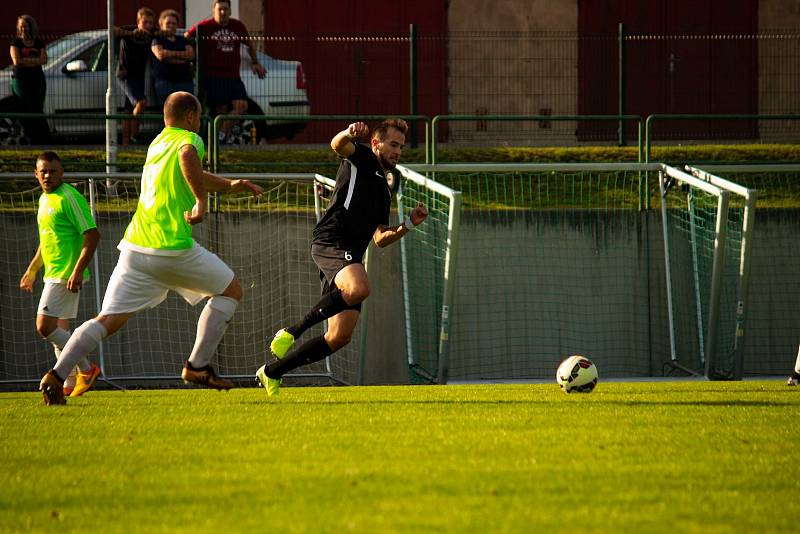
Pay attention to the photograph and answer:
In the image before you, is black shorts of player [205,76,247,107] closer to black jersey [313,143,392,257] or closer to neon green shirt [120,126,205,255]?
black jersey [313,143,392,257]

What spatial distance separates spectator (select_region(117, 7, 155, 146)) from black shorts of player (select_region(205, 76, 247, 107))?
88cm

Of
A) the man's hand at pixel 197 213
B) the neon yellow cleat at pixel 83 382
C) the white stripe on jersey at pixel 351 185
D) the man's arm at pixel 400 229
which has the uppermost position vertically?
the white stripe on jersey at pixel 351 185

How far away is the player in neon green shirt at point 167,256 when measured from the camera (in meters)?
8.93

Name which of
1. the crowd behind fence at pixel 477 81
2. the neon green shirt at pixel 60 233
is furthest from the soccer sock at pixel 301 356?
the crowd behind fence at pixel 477 81

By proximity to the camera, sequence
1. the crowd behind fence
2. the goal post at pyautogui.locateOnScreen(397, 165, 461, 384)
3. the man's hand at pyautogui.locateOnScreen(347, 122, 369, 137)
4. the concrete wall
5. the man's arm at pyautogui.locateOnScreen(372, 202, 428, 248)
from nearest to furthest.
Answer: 1. the man's hand at pyautogui.locateOnScreen(347, 122, 369, 137)
2. the man's arm at pyautogui.locateOnScreen(372, 202, 428, 248)
3. the goal post at pyautogui.locateOnScreen(397, 165, 461, 384)
4. the concrete wall
5. the crowd behind fence

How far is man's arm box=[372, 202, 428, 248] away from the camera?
935 centimetres

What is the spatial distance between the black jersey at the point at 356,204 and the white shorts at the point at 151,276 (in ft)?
3.13

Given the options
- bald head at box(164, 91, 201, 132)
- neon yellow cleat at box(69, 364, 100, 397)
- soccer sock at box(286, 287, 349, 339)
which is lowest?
neon yellow cleat at box(69, 364, 100, 397)

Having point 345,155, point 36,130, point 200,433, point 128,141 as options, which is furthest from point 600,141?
point 200,433

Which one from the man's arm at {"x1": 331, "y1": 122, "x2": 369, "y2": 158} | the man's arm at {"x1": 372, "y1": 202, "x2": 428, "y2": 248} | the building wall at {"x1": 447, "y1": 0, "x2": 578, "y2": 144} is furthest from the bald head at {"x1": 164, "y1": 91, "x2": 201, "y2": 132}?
the building wall at {"x1": 447, "y1": 0, "x2": 578, "y2": 144}

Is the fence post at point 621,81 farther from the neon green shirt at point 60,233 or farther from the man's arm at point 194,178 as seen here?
the man's arm at point 194,178

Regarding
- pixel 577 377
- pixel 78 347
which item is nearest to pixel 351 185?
pixel 78 347

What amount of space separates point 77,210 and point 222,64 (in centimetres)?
666

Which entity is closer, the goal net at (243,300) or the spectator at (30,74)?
the goal net at (243,300)
